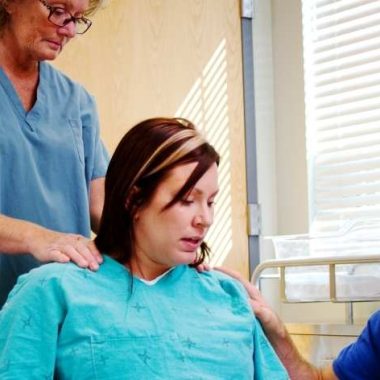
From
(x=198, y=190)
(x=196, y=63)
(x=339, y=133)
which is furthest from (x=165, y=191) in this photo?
(x=339, y=133)

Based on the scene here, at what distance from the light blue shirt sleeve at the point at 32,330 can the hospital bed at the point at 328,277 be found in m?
1.29

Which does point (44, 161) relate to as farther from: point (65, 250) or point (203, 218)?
point (203, 218)

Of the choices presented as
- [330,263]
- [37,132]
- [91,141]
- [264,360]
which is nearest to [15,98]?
[37,132]

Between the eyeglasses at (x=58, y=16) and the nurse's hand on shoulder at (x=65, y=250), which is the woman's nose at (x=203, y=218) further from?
the eyeglasses at (x=58, y=16)

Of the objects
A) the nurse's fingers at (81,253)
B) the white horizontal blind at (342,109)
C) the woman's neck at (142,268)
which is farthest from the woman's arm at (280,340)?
the white horizontal blind at (342,109)

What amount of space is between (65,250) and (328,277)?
1.47 metres

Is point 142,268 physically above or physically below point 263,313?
above

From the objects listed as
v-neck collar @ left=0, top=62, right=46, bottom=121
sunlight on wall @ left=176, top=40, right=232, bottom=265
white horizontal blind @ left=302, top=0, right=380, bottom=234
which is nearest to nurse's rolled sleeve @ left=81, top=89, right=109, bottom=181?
v-neck collar @ left=0, top=62, right=46, bottom=121

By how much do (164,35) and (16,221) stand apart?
1759 mm

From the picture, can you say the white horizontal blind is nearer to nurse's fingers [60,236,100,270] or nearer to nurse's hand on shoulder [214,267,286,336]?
nurse's hand on shoulder [214,267,286,336]

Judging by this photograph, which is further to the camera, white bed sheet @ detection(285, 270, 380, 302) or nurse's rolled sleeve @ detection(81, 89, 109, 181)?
white bed sheet @ detection(285, 270, 380, 302)

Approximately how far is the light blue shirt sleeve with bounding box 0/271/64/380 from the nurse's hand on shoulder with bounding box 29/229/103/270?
0.07 metres

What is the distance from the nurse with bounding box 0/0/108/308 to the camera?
55.1 inches

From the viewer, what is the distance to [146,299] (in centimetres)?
121
